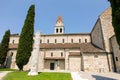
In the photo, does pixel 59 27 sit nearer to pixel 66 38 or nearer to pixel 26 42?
pixel 66 38

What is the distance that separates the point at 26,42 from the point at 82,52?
12.4 m

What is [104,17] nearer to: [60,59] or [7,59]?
[60,59]

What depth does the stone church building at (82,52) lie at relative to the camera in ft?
→ 85.5

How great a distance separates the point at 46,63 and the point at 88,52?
1178 centimetres

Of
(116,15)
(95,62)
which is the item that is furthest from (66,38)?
(116,15)

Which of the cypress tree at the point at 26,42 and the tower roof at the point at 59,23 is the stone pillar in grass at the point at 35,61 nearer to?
the cypress tree at the point at 26,42

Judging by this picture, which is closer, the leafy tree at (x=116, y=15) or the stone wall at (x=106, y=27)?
the leafy tree at (x=116, y=15)

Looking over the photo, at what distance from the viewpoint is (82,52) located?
2742cm

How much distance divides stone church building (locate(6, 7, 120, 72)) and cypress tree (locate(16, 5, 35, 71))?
378 inches

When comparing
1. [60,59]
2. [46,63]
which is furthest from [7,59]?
[60,59]

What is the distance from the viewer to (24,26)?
78.8 ft

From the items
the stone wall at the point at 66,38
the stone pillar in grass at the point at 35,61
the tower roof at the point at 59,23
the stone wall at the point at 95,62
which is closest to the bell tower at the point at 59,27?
the tower roof at the point at 59,23

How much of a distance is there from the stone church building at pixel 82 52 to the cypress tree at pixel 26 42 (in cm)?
961

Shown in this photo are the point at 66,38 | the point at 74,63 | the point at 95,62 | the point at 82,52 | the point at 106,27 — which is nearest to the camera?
the point at 95,62
